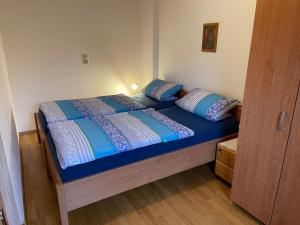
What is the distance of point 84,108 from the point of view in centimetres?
285

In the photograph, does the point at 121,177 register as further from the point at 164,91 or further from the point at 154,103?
the point at 164,91

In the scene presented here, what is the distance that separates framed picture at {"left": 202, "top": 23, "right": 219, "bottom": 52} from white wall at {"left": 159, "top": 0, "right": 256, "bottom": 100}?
0.18 ft

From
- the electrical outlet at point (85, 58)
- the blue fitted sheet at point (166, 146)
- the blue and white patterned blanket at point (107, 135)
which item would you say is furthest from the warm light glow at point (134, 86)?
the blue and white patterned blanket at point (107, 135)

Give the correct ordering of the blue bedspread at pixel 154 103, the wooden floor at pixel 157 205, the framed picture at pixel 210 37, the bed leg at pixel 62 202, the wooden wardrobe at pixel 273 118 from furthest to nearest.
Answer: the blue bedspread at pixel 154 103 → the framed picture at pixel 210 37 → the wooden floor at pixel 157 205 → the bed leg at pixel 62 202 → the wooden wardrobe at pixel 273 118

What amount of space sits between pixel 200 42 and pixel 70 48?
2087 mm

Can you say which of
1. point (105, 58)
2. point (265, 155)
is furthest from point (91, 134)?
point (105, 58)

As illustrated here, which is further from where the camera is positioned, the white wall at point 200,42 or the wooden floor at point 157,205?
the white wall at point 200,42

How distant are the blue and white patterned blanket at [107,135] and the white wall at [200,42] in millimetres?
1024

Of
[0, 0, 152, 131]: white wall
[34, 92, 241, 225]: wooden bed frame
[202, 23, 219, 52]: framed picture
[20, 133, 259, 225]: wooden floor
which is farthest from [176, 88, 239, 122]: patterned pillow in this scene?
[0, 0, 152, 131]: white wall

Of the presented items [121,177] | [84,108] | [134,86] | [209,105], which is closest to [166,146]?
[121,177]

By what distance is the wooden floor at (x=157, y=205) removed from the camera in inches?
76.3

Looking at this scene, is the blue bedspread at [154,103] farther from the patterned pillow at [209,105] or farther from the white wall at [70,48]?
the white wall at [70,48]

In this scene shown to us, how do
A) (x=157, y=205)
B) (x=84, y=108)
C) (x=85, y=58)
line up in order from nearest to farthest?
(x=157, y=205) → (x=84, y=108) → (x=85, y=58)

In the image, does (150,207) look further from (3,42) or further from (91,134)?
(3,42)
